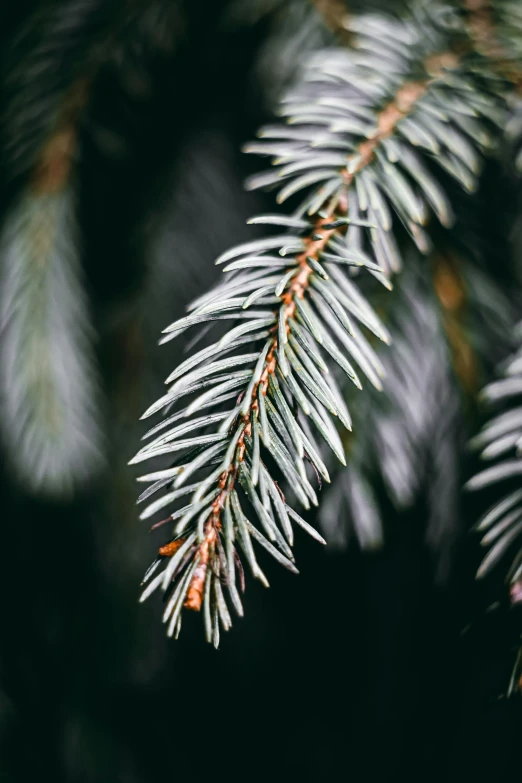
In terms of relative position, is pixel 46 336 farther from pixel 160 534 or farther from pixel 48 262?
pixel 160 534

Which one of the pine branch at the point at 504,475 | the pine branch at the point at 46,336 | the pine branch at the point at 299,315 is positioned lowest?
the pine branch at the point at 504,475

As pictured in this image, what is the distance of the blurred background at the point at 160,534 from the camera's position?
0.42 m

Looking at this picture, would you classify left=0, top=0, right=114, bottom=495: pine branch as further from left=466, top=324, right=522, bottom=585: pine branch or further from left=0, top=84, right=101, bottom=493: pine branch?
left=466, top=324, right=522, bottom=585: pine branch

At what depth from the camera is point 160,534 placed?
0.59 m

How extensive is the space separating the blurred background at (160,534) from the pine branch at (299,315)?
4.3 inches

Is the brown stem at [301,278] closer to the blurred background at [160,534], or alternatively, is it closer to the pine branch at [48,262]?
the blurred background at [160,534]

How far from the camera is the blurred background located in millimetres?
415

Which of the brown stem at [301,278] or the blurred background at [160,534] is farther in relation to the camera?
the blurred background at [160,534]

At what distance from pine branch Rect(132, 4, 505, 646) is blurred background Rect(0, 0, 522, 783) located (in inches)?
4.3

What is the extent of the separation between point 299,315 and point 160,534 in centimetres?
41

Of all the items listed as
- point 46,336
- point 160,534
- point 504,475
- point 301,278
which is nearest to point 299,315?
point 301,278

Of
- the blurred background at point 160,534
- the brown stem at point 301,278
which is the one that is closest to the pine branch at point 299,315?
the brown stem at point 301,278

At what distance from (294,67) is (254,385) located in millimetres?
355

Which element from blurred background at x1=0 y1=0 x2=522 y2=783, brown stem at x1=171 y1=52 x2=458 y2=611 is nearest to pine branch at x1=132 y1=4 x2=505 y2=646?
brown stem at x1=171 y1=52 x2=458 y2=611
